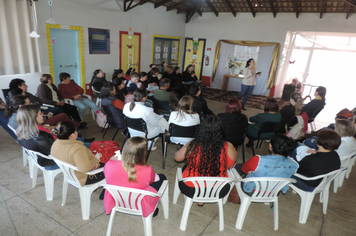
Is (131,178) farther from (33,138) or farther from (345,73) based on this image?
(345,73)

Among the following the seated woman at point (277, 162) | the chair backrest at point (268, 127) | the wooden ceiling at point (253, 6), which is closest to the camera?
the seated woman at point (277, 162)

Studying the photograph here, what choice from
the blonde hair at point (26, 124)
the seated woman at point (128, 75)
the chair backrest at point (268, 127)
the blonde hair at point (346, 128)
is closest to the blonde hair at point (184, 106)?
the chair backrest at point (268, 127)

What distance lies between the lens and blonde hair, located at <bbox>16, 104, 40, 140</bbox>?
7.14 ft

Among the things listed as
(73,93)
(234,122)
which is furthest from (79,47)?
(234,122)

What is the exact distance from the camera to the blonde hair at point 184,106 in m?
2.97

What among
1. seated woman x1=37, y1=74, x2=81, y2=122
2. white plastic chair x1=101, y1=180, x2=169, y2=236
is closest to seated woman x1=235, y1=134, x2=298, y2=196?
white plastic chair x1=101, y1=180, x2=169, y2=236

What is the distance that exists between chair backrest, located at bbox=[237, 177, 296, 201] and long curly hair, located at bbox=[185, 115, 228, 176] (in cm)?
30

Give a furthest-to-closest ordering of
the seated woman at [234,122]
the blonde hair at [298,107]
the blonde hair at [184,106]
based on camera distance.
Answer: the blonde hair at [298,107] < the seated woman at [234,122] < the blonde hair at [184,106]

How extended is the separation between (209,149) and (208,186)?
1.04 ft

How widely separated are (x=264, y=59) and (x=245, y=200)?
26.2 feet

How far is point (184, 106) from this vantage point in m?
2.98

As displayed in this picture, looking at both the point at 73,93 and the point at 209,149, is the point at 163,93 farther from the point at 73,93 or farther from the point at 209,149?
the point at 209,149

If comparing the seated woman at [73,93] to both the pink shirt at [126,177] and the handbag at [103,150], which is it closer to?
the handbag at [103,150]

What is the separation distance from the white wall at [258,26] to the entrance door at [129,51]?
310cm
